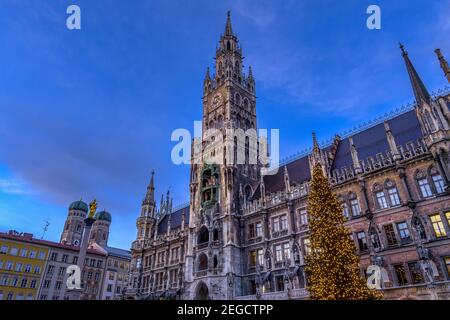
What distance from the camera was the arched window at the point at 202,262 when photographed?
129ft

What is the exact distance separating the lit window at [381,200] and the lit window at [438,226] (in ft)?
12.6

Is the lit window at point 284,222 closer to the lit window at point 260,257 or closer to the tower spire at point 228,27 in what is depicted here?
the lit window at point 260,257

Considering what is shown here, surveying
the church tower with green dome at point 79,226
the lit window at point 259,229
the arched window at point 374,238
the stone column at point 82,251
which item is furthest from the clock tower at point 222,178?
the church tower with green dome at point 79,226

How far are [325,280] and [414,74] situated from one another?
23990 millimetres

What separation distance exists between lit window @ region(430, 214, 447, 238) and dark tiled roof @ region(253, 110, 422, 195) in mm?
8217

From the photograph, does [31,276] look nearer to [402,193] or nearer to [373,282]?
[373,282]

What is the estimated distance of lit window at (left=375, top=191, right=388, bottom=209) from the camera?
2756 cm

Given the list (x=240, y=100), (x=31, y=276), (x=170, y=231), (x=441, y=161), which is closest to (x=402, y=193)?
(x=441, y=161)

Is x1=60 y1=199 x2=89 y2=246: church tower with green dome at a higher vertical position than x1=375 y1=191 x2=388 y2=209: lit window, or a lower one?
higher

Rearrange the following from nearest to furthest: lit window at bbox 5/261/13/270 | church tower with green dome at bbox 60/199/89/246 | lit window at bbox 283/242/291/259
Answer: lit window at bbox 283/242/291/259 → lit window at bbox 5/261/13/270 → church tower with green dome at bbox 60/199/89/246

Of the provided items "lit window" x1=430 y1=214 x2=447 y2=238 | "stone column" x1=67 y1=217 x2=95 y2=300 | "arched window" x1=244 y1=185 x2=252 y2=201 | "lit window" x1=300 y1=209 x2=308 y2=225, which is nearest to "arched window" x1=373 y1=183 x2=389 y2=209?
"lit window" x1=430 y1=214 x2=447 y2=238

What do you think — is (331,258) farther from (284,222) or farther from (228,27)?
(228,27)

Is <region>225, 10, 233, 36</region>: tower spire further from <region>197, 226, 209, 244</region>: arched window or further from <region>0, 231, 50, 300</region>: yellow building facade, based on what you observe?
<region>0, 231, 50, 300</region>: yellow building facade

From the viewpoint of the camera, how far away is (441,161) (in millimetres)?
24438
